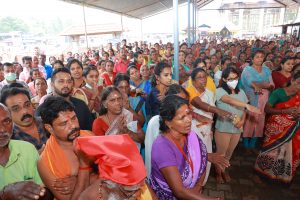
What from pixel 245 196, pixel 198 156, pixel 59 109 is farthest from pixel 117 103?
pixel 245 196

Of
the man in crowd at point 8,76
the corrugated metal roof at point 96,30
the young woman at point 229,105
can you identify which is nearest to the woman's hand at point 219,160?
the young woman at point 229,105

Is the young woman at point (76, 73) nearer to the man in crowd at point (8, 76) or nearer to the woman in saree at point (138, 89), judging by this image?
the woman in saree at point (138, 89)

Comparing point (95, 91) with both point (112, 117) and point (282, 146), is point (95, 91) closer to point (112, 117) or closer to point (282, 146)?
point (112, 117)

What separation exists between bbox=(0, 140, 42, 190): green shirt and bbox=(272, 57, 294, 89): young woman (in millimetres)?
3811

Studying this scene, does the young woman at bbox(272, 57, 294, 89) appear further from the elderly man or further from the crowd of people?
the elderly man

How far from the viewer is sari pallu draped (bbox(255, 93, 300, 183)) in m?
3.09

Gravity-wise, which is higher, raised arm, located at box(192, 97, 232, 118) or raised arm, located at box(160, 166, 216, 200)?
raised arm, located at box(192, 97, 232, 118)

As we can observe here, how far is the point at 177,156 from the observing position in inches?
71.1

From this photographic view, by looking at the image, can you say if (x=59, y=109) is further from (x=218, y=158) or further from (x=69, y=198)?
(x=218, y=158)

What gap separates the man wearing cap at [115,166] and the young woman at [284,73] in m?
3.58

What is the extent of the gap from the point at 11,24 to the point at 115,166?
163ft

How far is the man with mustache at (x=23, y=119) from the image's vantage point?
207cm

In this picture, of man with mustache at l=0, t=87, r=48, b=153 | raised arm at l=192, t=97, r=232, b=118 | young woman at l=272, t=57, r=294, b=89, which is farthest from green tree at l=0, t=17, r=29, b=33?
raised arm at l=192, t=97, r=232, b=118

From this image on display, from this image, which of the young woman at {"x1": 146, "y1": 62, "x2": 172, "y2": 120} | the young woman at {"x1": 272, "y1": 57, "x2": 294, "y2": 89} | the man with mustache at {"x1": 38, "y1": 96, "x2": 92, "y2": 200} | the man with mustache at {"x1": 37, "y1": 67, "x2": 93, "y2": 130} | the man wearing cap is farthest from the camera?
the young woman at {"x1": 272, "y1": 57, "x2": 294, "y2": 89}
